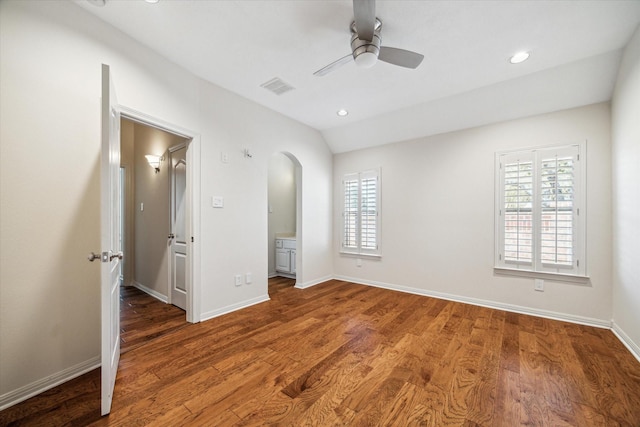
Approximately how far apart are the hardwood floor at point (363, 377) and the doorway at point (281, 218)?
2086 millimetres

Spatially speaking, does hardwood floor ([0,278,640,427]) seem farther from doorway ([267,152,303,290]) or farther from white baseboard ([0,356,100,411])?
doorway ([267,152,303,290])

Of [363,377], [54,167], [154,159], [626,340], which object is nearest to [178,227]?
[154,159]

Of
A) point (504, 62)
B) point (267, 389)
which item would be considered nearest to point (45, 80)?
point (267, 389)

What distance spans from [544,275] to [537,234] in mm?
515

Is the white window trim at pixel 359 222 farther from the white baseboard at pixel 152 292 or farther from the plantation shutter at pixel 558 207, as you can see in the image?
the white baseboard at pixel 152 292

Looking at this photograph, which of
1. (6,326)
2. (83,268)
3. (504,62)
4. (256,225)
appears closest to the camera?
(6,326)

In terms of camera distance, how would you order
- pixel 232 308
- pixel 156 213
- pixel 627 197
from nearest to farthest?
1. pixel 627 197
2. pixel 232 308
3. pixel 156 213

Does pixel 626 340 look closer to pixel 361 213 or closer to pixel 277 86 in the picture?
pixel 361 213

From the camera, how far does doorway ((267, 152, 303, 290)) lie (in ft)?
16.7

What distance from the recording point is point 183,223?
337 cm

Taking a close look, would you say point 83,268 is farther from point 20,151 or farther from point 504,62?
point 504,62

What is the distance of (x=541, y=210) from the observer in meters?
3.16

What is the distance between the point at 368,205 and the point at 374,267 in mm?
1137

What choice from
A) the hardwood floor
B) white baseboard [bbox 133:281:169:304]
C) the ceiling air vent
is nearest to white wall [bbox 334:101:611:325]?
the hardwood floor
